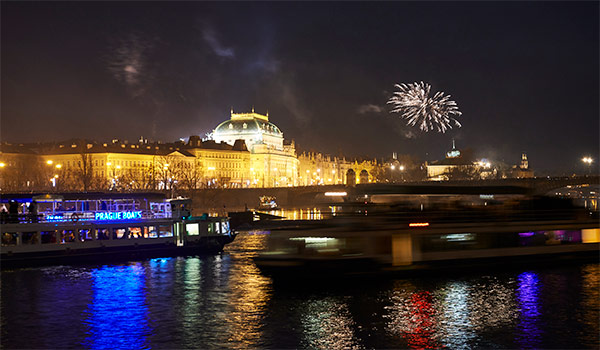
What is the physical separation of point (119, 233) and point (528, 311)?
23.6 metres

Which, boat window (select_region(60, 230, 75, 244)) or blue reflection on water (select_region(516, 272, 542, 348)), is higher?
boat window (select_region(60, 230, 75, 244))

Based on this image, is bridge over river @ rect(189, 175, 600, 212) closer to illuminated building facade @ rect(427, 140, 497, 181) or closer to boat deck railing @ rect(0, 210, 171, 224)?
boat deck railing @ rect(0, 210, 171, 224)

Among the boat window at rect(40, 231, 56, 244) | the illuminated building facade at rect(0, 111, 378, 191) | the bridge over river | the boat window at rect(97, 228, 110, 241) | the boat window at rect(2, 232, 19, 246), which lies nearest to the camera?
the boat window at rect(2, 232, 19, 246)

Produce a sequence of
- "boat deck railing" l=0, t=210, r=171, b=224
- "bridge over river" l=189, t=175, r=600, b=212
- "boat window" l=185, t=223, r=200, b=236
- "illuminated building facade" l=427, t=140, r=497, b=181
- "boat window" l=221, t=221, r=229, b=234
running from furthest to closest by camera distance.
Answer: "illuminated building facade" l=427, t=140, r=497, b=181 → "bridge over river" l=189, t=175, r=600, b=212 → "boat window" l=221, t=221, r=229, b=234 → "boat window" l=185, t=223, r=200, b=236 → "boat deck railing" l=0, t=210, r=171, b=224

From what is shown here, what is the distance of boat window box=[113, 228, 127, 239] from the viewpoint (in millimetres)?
40406

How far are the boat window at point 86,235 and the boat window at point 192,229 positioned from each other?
5.57 m

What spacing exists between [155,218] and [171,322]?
66.9ft

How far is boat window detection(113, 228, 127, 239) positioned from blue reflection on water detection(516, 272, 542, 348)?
20.9 m

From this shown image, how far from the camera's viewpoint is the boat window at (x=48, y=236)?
1499 inches

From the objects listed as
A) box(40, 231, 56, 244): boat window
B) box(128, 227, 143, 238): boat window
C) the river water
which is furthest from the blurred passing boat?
box(40, 231, 56, 244): boat window

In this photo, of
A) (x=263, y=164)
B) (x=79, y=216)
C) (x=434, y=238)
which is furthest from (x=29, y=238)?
(x=263, y=164)

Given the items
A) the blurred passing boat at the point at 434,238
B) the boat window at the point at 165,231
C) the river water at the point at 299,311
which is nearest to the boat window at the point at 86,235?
the boat window at the point at 165,231

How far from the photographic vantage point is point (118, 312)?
2522 centimetres

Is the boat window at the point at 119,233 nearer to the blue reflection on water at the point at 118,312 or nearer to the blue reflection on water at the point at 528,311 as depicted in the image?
the blue reflection on water at the point at 118,312
